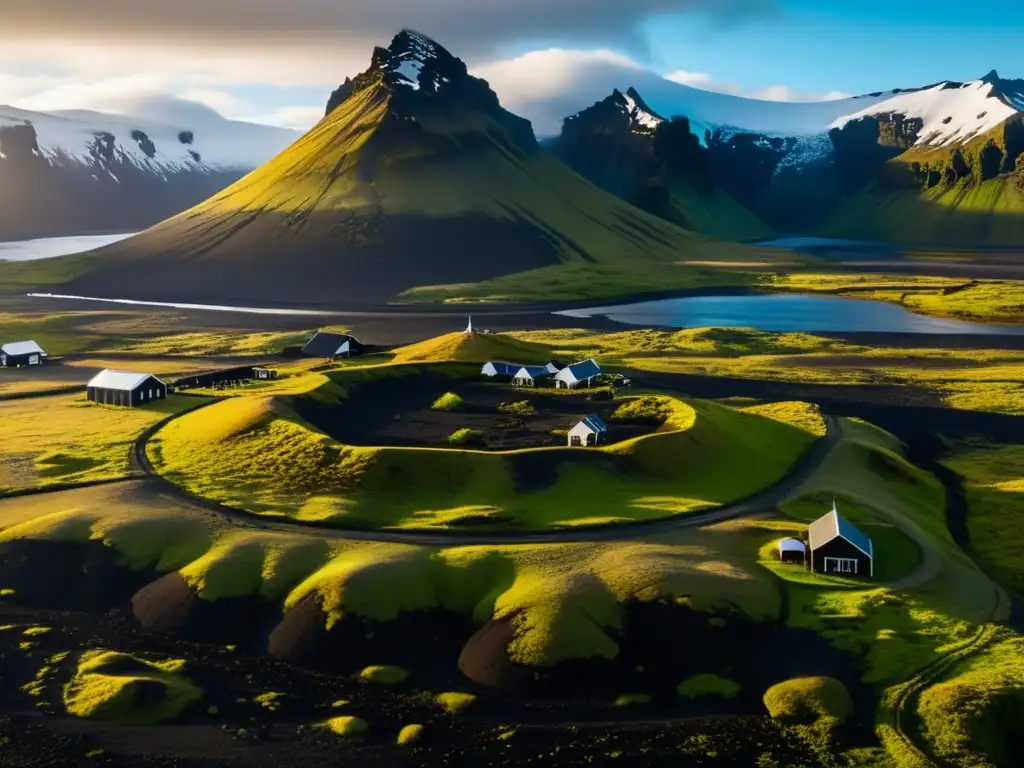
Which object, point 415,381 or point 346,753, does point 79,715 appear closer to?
point 346,753

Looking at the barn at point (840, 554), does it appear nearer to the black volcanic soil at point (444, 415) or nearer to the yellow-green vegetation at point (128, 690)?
the black volcanic soil at point (444, 415)

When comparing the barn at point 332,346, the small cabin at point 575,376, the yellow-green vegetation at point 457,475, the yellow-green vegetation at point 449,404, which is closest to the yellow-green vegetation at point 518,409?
the yellow-green vegetation at point 449,404

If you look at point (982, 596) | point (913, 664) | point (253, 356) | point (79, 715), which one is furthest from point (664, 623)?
point (253, 356)

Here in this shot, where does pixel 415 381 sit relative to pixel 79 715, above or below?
above

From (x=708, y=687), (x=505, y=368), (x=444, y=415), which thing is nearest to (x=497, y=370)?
(x=505, y=368)

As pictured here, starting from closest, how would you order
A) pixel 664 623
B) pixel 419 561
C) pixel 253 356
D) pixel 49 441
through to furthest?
pixel 664 623 → pixel 419 561 → pixel 49 441 → pixel 253 356

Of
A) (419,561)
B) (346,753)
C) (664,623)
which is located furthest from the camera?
(419,561)
